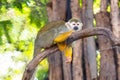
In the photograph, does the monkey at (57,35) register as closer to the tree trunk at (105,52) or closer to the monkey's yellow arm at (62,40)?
the monkey's yellow arm at (62,40)

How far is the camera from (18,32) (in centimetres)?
516

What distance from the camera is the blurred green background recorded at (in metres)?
4.63

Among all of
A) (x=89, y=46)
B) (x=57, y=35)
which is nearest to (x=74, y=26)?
(x=57, y=35)

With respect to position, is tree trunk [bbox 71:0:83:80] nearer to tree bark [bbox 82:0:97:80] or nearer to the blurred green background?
tree bark [bbox 82:0:97:80]

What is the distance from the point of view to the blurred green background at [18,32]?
4.63 m

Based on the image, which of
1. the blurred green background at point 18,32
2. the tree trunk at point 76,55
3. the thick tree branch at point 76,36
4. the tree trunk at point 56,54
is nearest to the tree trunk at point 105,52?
the tree trunk at point 76,55

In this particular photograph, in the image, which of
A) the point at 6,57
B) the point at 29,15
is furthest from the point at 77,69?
the point at 6,57

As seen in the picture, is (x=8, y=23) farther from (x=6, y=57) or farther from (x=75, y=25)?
(x=6, y=57)

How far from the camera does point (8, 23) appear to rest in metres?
4.29

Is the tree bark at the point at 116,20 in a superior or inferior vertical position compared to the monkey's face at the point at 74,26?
superior

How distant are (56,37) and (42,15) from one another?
2.08m

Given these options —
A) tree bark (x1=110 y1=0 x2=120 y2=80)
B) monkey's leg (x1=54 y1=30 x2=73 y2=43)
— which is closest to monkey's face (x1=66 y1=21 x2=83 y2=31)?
monkey's leg (x1=54 y1=30 x2=73 y2=43)

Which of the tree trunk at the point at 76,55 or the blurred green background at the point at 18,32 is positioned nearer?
the tree trunk at the point at 76,55

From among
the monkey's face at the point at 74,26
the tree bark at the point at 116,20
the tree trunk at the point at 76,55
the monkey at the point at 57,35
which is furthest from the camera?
the tree trunk at the point at 76,55
